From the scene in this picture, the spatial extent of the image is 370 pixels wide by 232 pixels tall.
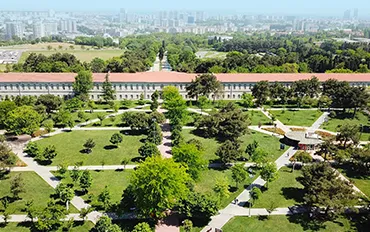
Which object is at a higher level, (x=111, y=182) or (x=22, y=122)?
(x=22, y=122)

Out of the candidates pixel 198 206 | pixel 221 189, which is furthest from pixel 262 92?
pixel 198 206

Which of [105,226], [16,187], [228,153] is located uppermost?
[228,153]

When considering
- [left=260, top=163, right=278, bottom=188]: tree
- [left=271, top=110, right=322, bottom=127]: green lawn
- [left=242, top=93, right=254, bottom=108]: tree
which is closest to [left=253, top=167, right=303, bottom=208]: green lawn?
[left=260, top=163, right=278, bottom=188]: tree

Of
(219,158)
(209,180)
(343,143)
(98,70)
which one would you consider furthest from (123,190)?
(98,70)

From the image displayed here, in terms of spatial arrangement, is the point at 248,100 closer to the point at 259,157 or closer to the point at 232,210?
the point at 259,157

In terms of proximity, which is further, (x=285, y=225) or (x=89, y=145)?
(x=89, y=145)

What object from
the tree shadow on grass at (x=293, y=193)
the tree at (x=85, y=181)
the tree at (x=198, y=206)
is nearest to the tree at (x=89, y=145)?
the tree at (x=85, y=181)
